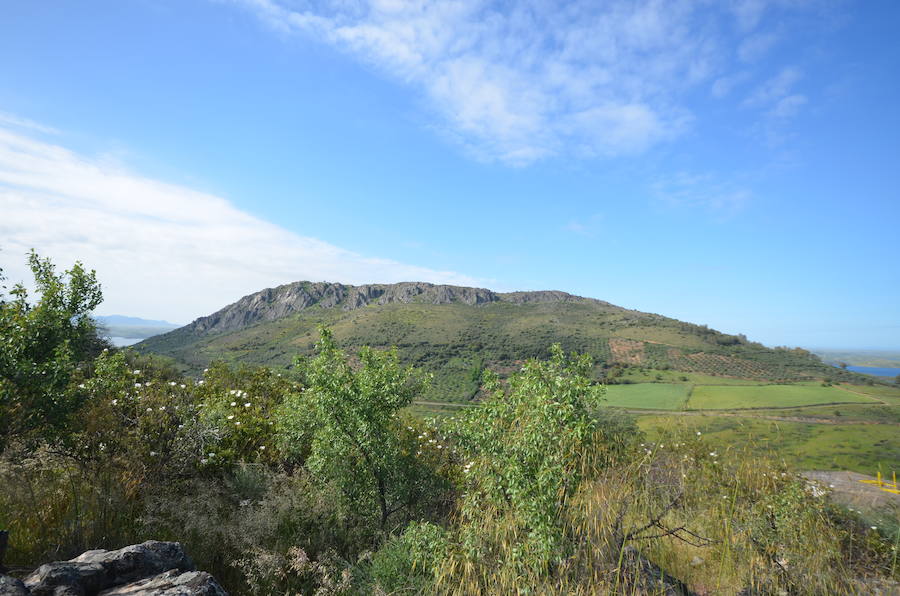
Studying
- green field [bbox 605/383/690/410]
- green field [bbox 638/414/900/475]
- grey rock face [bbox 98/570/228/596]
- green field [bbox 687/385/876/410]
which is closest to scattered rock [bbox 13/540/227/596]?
grey rock face [bbox 98/570/228/596]

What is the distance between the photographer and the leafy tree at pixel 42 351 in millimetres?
5172

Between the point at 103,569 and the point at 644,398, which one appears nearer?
the point at 103,569

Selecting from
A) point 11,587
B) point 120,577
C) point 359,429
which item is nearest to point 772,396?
point 359,429

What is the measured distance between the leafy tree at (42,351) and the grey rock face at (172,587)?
9.68 ft

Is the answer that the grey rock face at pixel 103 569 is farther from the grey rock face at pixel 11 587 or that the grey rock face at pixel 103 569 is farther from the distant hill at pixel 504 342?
the distant hill at pixel 504 342

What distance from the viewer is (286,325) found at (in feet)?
554

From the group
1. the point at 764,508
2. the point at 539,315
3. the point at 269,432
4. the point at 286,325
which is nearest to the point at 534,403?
the point at 764,508

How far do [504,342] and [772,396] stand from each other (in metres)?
61.1

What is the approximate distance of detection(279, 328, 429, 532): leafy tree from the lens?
7500 mm

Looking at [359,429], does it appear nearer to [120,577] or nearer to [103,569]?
[120,577]

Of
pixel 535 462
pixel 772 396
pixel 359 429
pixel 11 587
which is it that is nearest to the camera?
pixel 11 587

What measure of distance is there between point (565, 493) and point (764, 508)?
3427 mm

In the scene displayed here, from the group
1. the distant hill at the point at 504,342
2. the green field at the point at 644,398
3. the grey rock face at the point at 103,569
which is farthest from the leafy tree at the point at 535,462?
the distant hill at the point at 504,342

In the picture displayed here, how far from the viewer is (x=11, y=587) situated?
10.3 ft
